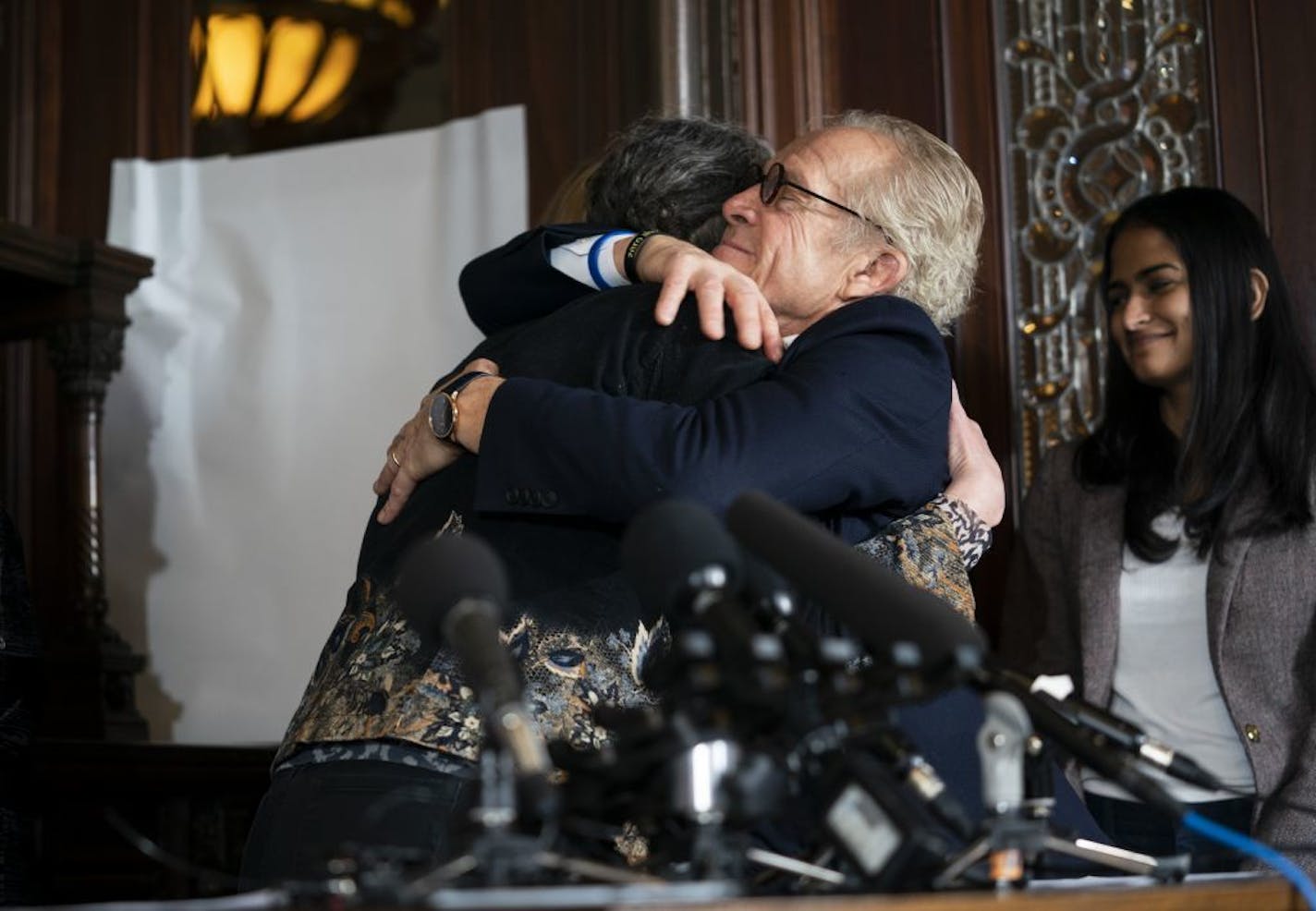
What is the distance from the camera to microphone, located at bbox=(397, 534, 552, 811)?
982 millimetres

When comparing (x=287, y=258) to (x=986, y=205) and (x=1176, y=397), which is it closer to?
(x=986, y=205)

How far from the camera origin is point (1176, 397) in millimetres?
3096

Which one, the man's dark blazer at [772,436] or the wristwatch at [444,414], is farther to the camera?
the wristwatch at [444,414]

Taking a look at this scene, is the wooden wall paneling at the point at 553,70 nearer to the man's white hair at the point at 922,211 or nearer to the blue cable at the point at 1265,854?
the man's white hair at the point at 922,211

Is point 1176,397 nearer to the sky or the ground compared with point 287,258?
nearer to the ground

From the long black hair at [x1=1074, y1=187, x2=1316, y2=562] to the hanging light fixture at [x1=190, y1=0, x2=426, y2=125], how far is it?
1.64m

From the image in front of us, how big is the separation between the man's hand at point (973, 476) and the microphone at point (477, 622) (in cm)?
101

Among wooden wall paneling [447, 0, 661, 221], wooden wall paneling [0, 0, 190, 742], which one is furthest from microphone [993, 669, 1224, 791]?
wooden wall paneling [0, 0, 190, 742]

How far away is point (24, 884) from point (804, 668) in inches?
75.2

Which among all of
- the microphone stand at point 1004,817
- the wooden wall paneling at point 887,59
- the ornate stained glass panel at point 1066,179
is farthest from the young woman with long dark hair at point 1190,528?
the microphone stand at point 1004,817

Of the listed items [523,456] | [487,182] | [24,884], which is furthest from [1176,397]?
[24,884]

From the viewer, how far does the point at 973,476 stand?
204 cm

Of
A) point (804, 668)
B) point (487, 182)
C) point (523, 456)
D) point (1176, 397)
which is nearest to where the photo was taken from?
point (804, 668)

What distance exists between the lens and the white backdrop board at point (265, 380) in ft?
11.9
